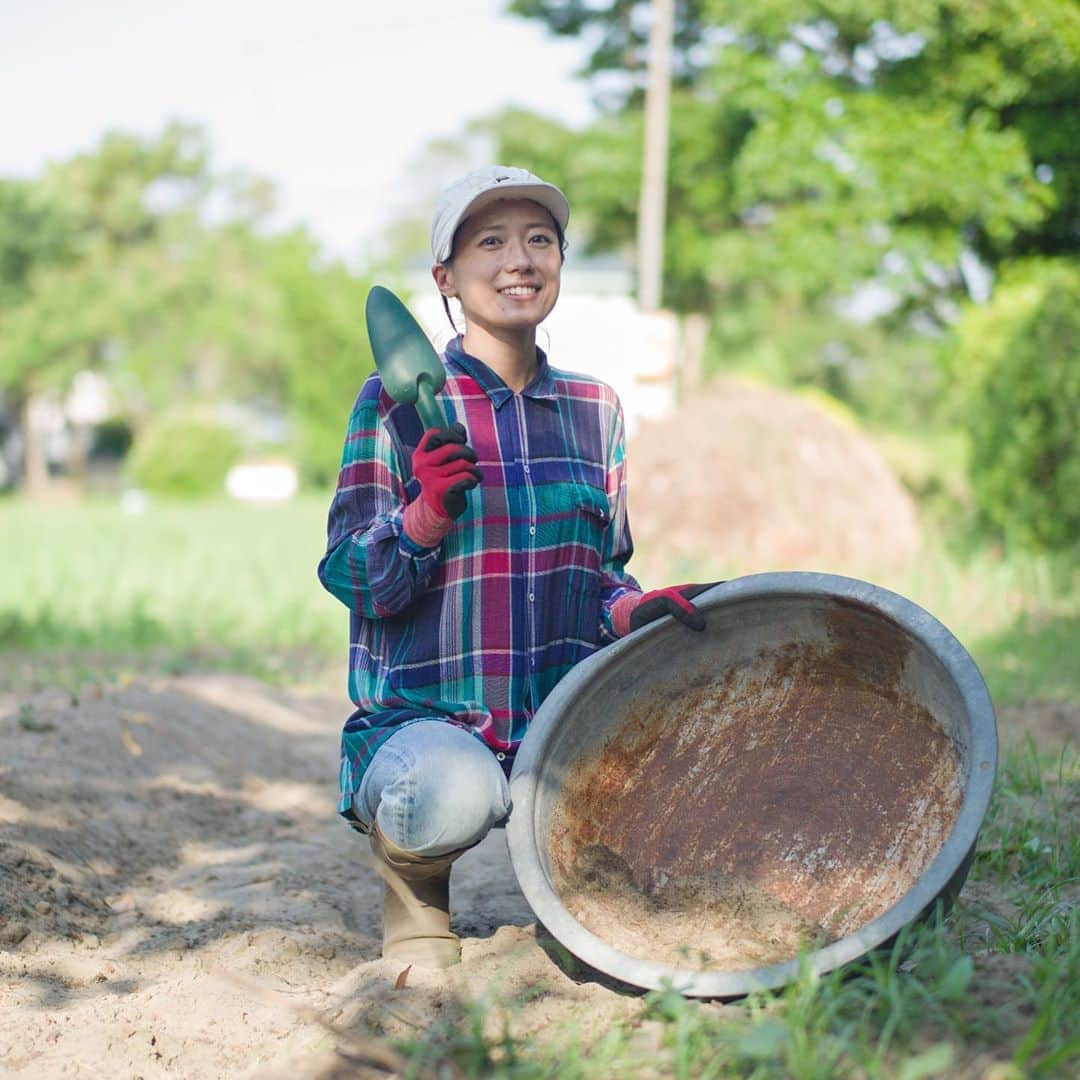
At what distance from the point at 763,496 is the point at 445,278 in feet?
23.7

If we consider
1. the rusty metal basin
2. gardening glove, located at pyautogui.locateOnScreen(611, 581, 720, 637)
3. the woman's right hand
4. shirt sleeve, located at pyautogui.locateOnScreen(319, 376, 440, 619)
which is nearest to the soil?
the rusty metal basin

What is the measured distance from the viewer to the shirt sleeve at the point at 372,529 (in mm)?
2609

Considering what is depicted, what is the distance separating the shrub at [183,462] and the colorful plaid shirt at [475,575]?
2607 cm

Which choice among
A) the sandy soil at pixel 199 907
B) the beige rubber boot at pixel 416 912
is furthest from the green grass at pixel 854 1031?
the beige rubber boot at pixel 416 912

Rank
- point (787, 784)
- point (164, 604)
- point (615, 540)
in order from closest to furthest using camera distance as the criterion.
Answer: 1. point (787, 784)
2. point (615, 540)
3. point (164, 604)

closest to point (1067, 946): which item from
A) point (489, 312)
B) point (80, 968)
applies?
point (489, 312)

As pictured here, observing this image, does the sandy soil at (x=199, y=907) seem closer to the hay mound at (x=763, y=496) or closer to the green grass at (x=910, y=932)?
the green grass at (x=910, y=932)

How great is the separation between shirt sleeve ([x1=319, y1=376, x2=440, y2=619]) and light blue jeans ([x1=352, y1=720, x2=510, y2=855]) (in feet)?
0.88

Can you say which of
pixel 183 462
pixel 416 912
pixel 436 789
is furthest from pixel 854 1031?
pixel 183 462

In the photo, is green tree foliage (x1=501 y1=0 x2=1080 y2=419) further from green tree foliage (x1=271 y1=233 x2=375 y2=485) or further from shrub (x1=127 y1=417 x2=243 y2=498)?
shrub (x1=127 y1=417 x2=243 y2=498)

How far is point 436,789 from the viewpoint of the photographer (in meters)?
2.53

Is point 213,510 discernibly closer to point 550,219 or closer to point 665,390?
point 665,390

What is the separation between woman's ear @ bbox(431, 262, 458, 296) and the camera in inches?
113

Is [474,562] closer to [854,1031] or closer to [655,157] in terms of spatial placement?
[854,1031]
